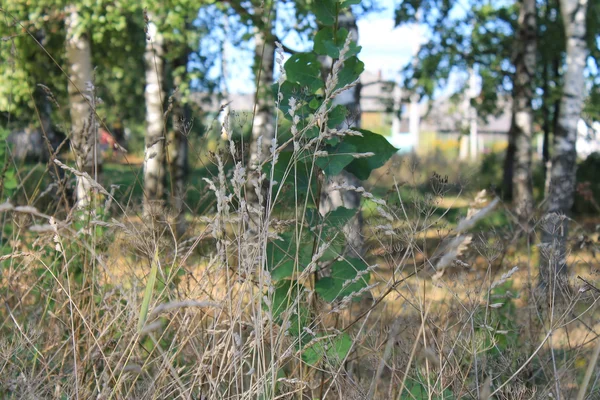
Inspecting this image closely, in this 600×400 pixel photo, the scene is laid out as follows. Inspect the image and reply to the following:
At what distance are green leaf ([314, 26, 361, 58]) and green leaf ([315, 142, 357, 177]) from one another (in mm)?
330

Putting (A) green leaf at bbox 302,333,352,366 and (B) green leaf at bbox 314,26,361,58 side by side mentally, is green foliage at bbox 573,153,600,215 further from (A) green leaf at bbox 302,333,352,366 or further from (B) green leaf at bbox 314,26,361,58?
(A) green leaf at bbox 302,333,352,366

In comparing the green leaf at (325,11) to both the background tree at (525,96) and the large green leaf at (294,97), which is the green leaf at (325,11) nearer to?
the large green leaf at (294,97)

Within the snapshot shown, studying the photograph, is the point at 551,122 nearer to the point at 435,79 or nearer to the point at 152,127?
the point at 435,79

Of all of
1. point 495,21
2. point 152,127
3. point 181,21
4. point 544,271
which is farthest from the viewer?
point 495,21

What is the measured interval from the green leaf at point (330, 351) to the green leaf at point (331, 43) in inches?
39.3

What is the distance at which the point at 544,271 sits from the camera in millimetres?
2383

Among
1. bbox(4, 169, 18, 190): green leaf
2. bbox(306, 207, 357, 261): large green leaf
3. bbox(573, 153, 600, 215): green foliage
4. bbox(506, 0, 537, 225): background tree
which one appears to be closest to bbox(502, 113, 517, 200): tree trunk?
bbox(573, 153, 600, 215): green foliage

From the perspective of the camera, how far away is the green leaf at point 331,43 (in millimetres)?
2375

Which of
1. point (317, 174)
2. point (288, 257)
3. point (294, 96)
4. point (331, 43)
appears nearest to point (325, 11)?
point (331, 43)

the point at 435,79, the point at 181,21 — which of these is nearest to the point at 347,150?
the point at 181,21

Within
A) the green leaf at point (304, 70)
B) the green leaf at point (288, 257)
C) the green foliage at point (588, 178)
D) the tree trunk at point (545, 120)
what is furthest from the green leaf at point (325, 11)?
the green foliage at point (588, 178)

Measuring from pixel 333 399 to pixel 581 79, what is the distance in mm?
6245

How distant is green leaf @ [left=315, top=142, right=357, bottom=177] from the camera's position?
2.26 meters

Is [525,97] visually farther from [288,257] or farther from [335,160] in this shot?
[288,257]
